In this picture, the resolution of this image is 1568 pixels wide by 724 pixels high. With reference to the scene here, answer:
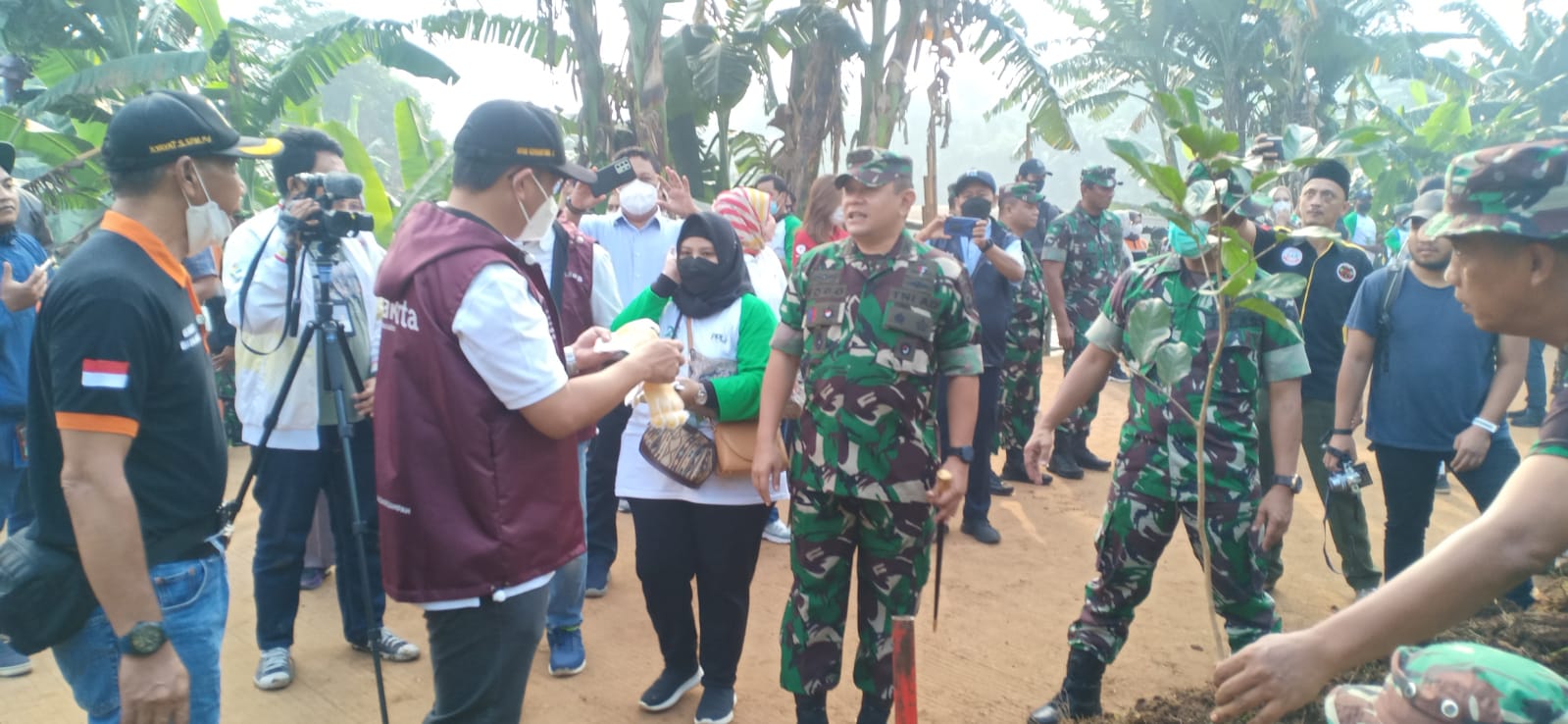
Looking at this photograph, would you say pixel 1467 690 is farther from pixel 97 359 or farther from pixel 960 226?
pixel 960 226

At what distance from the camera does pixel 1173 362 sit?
227 centimetres

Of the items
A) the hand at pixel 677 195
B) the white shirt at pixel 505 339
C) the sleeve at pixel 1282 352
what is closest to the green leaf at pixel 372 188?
the hand at pixel 677 195

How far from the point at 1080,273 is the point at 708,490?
4.51m

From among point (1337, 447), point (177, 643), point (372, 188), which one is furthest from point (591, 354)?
point (372, 188)

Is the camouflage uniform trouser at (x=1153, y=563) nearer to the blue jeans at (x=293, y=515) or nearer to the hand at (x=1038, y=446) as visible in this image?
the hand at (x=1038, y=446)

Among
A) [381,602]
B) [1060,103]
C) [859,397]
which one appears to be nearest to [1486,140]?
[1060,103]

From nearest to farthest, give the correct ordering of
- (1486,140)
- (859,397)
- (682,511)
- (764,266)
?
(859,397), (682,511), (764,266), (1486,140)

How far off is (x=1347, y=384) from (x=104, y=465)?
4397mm

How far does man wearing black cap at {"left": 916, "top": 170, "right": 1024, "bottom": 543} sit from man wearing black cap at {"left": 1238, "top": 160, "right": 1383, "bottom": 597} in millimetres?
1497

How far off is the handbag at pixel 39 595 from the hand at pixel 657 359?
120 cm

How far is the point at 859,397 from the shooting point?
297cm

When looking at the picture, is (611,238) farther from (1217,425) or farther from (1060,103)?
(1060,103)

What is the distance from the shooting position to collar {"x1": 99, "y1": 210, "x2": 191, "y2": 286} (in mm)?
1922

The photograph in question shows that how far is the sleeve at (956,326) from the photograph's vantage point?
3.00 metres
